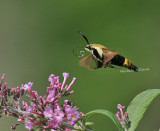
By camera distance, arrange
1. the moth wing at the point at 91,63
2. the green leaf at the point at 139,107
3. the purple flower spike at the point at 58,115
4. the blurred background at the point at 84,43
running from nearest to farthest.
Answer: the purple flower spike at the point at 58,115 < the green leaf at the point at 139,107 < the moth wing at the point at 91,63 < the blurred background at the point at 84,43

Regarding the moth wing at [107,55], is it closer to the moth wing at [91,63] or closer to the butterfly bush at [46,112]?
the moth wing at [91,63]

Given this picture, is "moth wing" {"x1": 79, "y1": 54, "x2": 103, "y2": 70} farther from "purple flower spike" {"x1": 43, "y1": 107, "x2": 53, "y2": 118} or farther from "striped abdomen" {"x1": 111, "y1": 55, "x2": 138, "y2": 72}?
"purple flower spike" {"x1": 43, "y1": 107, "x2": 53, "y2": 118}

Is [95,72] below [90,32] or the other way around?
below

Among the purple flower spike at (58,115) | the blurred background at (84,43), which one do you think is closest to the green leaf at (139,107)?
the purple flower spike at (58,115)

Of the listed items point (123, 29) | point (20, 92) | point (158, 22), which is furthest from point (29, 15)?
point (20, 92)

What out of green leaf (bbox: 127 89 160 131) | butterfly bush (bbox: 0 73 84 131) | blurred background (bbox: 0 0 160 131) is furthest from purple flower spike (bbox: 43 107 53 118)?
blurred background (bbox: 0 0 160 131)

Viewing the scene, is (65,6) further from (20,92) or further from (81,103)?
(20,92)
